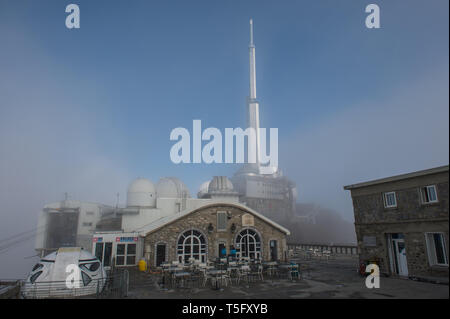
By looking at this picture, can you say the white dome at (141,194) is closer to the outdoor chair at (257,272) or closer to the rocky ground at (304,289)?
the rocky ground at (304,289)

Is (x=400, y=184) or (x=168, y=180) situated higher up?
(x=168, y=180)

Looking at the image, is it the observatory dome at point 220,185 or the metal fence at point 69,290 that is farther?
the observatory dome at point 220,185

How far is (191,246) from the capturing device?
20188mm

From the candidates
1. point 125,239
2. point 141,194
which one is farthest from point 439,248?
point 141,194

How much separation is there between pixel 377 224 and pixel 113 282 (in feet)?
47.0

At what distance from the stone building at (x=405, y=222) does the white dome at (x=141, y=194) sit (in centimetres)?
1974

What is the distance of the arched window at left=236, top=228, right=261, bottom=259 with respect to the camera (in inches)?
840

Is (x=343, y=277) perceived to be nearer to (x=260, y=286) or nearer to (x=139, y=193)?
(x=260, y=286)

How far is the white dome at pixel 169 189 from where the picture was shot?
1233 inches

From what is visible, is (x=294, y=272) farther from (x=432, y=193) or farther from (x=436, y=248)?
(x=432, y=193)

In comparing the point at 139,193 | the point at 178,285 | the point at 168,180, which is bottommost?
the point at 178,285

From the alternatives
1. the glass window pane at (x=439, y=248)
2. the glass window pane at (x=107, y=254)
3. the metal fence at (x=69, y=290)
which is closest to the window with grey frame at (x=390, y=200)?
the glass window pane at (x=439, y=248)

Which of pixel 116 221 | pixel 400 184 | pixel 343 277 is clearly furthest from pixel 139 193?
pixel 400 184
